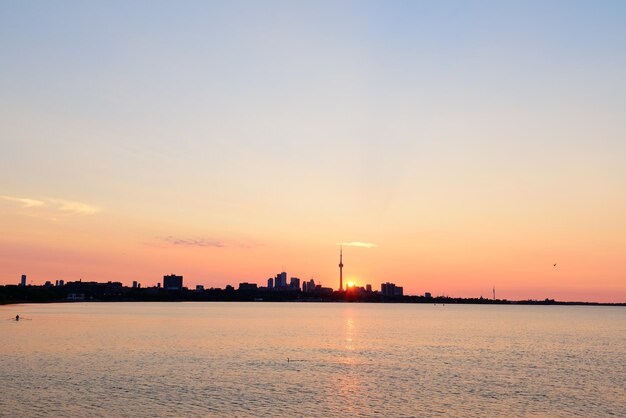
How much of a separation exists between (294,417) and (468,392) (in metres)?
26.3

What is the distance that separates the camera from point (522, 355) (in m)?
125

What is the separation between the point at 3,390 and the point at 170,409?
74.4 ft

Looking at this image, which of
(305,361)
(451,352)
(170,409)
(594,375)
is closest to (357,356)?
(305,361)

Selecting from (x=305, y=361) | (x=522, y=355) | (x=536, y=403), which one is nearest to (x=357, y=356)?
(x=305, y=361)

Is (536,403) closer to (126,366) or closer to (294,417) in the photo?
(294,417)

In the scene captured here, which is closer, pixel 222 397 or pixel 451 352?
pixel 222 397

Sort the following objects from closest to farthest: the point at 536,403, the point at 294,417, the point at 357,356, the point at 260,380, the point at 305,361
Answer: the point at 294,417, the point at 536,403, the point at 260,380, the point at 305,361, the point at 357,356

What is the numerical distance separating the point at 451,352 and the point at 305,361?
1443 inches

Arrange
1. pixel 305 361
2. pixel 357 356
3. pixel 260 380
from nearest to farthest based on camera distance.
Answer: pixel 260 380
pixel 305 361
pixel 357 356

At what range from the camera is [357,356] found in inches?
4685

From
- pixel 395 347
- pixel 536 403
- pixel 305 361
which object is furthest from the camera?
pixel 395 347

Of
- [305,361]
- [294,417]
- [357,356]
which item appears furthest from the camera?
[357,356]

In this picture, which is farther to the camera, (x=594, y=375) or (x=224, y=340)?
(x=224, y=340)

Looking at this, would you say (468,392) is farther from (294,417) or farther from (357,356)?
(357,356)
